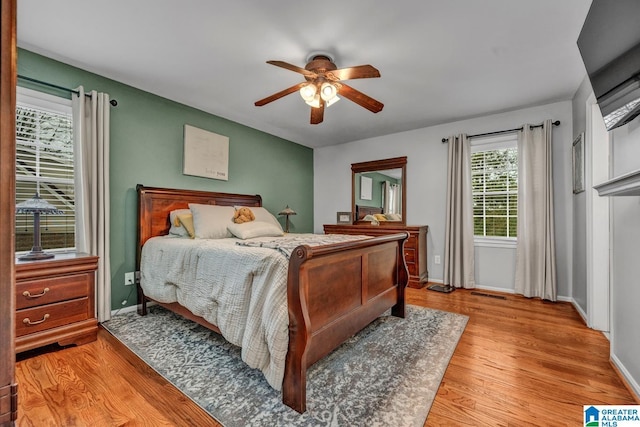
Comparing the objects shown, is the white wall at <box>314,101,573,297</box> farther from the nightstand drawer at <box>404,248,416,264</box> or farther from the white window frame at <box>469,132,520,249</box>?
the nightstand drawer at <box>404,248,416,264</box>

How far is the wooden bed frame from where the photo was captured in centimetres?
149

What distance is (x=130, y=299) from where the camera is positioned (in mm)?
2977

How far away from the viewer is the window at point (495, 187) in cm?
379

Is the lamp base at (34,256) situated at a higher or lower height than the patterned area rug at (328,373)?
higher

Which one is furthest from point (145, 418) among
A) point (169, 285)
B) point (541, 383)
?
point (541, 383)

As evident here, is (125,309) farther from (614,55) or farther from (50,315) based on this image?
(614,55)

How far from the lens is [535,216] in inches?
135

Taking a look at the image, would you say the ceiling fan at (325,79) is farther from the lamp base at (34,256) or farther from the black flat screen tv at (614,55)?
the lamp base at (34,256)

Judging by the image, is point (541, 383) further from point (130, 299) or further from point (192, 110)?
point (192, 110)

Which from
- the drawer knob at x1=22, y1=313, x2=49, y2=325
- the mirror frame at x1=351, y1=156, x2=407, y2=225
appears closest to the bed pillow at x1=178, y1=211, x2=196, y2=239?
the drawer knob at x1=22, y1=313, x2=49, y2=325

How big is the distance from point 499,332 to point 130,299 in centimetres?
362

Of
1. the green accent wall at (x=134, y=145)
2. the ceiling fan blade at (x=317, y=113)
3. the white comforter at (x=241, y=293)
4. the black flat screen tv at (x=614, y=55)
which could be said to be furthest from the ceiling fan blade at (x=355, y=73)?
the green accent wall at (x=134, y=145)

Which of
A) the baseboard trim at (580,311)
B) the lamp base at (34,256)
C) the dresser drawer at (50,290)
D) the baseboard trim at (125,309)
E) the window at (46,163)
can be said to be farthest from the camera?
the baseboard trim at (125,309)

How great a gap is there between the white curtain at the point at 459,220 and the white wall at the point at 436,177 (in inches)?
8.1
